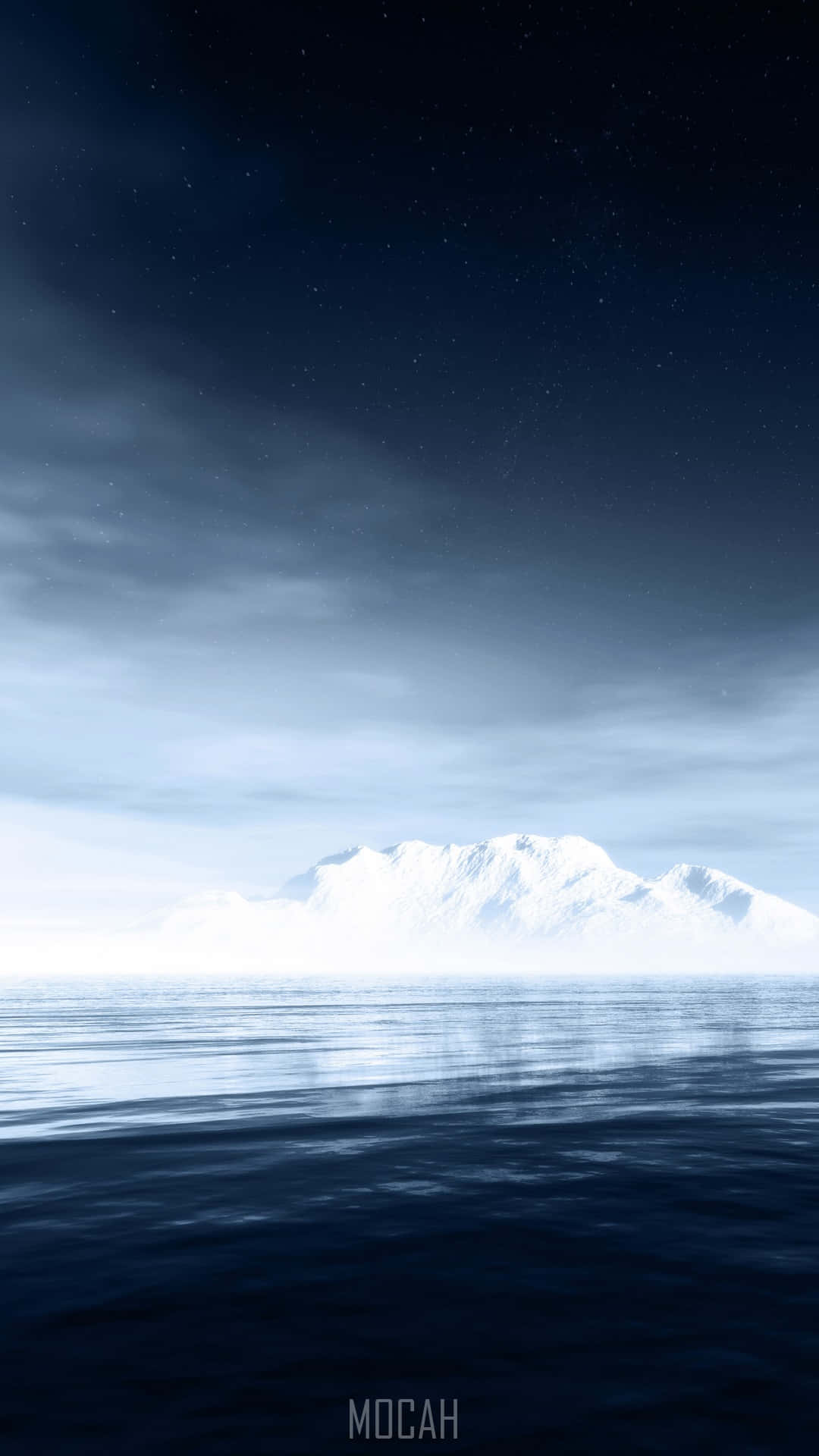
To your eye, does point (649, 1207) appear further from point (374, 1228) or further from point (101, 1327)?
point (101, 1327)

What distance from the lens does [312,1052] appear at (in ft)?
132

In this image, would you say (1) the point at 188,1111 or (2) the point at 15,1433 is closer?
(2) the point at 15,1433

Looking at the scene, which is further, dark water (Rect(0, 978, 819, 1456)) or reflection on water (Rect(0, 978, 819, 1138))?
reflection on water (Rect(0, 978, 819, 1138))

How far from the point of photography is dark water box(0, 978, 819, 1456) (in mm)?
7859

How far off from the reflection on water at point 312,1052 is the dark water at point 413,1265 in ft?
1.37

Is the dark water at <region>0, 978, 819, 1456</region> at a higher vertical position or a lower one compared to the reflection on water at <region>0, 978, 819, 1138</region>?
higher

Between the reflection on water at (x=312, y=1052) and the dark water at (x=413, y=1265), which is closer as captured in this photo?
the dark water at (x=413, y=1265)

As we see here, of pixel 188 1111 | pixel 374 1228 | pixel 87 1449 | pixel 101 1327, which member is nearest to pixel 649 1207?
pixel 374 1228

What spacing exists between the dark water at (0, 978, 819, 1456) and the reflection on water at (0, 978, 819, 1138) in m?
0.42

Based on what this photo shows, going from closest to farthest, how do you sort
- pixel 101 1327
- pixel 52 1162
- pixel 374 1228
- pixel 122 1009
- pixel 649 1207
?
pixel 101 1327 < pixel 374 1228 < pixel 649 1207 < pixel 52 1162 < pixel 122 1009

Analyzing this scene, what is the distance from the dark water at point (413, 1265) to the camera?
A: 7859mm

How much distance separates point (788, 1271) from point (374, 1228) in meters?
6.12

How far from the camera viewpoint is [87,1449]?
7289mm

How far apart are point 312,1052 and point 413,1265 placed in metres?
30.1
